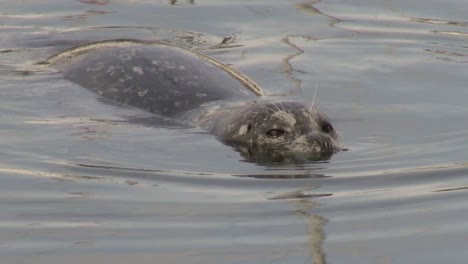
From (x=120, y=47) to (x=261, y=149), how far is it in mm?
1994

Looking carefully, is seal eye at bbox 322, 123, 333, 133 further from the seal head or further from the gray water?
the gray water

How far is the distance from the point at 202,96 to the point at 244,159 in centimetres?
130

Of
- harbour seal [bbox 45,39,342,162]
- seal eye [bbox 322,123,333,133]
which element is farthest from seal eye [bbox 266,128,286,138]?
seal eye [bbox 322,123,333,133]

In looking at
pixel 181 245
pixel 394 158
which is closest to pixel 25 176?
pixel 181 245

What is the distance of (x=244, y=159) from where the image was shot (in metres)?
7.10

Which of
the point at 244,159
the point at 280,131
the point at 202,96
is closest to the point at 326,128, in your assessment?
the point at 280,131

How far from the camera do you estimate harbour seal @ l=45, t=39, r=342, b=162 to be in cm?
738

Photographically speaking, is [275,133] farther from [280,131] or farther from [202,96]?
[202,96]

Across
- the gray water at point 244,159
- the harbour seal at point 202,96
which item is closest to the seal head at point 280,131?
the harbour seal at point 202,96

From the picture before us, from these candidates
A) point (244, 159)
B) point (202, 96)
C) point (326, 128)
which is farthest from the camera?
point (202, 96)

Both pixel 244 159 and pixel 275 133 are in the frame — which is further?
pixel 275 133

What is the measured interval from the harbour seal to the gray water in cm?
17

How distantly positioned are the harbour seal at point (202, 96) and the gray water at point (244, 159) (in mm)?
170

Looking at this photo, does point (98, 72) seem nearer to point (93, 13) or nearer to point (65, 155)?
point (65, 155)
